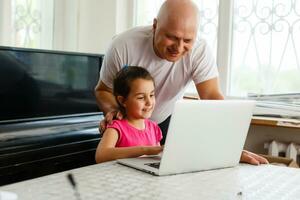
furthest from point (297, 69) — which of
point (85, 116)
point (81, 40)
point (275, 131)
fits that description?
point (81, 40)

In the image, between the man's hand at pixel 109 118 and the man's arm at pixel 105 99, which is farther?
the man's arm at pixel 105 99

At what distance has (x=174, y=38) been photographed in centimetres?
160

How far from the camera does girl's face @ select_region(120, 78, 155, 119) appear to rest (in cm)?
154

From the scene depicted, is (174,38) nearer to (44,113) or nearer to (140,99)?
(140,99)

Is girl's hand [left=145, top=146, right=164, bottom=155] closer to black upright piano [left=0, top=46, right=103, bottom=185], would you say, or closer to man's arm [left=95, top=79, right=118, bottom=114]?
man's arm [left=95, top=79, right=118, bottom=114]

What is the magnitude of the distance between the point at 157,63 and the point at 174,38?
0.85 feet

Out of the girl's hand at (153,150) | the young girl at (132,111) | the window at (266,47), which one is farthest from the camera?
the window at (266,47)

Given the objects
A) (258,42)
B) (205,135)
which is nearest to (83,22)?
(258,42)

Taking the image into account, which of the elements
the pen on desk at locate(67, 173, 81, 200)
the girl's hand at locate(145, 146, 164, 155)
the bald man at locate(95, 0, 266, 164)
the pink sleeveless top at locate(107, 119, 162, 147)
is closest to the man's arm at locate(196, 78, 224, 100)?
the bald man at locate(95, 0, 266, 164)

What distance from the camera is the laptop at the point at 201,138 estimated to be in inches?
44.7

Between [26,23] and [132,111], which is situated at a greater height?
[26,23]

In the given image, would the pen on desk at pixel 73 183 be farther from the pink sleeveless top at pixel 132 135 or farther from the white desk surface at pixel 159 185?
the pink sleeveless top at pixel 132 135

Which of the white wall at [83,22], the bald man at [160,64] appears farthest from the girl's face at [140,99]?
the white wall at [83,22]

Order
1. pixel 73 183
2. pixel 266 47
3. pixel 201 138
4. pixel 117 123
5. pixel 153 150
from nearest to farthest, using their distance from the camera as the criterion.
A: 1. pixel 73 183
2. pixel 201 138
3. pixel 153 150
4. pixel 117 123
5. pixel 266 47
